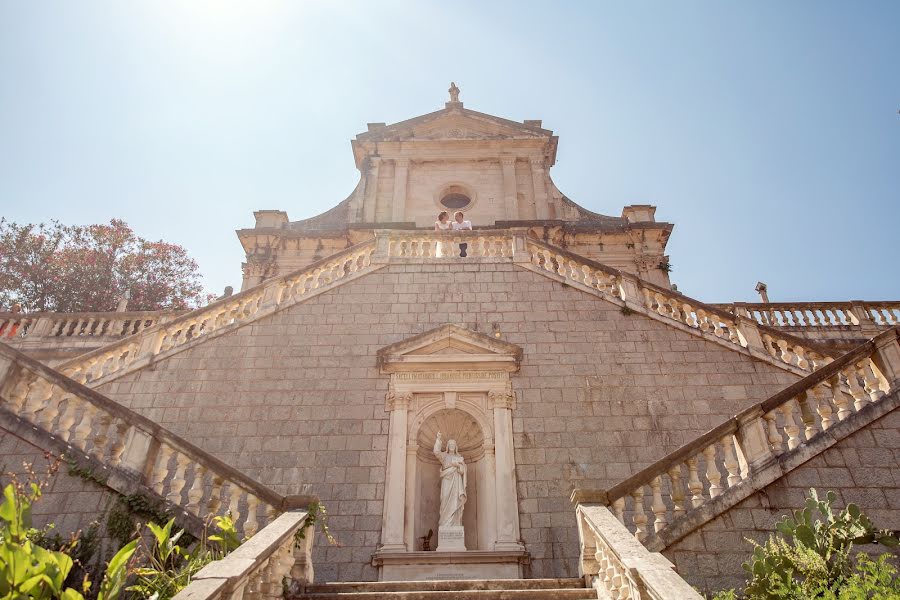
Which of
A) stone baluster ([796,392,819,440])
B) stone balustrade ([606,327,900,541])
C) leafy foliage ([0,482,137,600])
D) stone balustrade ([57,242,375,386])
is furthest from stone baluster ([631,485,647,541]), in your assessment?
stone balustrade ([57,242,375,386])

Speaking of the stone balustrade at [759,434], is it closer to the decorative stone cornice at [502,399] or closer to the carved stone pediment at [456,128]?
the decorative stone cornice at [502,399]

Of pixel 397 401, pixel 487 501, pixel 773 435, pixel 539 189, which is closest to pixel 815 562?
pixel 773 435

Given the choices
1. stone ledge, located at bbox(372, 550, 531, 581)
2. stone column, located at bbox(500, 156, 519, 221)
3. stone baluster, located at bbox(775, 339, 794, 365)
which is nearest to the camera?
stone ledge, located at bbox(372, 550, 531, 581)

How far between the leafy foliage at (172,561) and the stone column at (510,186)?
1336 centimetres

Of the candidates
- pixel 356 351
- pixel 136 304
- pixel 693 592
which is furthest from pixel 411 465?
pixel 136 304

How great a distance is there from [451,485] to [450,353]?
1987 millimetres

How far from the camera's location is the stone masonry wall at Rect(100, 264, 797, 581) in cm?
801

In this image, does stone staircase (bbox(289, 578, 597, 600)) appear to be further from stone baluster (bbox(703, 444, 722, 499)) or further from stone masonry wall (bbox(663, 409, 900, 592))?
stone baluster (bbox(703, 444, 722, 499))

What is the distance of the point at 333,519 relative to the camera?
7797mm

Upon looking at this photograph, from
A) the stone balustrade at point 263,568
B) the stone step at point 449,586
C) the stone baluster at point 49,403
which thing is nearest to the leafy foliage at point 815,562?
the stone step at point 449,586

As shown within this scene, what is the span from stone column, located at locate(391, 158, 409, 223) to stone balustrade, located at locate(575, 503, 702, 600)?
13.0 meters

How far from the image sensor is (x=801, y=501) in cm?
578

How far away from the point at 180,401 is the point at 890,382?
895 centimetres

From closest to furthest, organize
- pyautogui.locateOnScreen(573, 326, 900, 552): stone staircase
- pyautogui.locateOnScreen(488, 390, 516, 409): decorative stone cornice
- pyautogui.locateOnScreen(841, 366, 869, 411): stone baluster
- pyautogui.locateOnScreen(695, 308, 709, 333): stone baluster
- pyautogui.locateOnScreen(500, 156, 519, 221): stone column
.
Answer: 1. pyautogui.locateOnScreen(573, 326, 900, 552): stone staircase
2. pyautogui.locateOnScreen(841, 366, 869, 411): stone baluster
3. pyautogui.locateOnScreen(488, 390, 516, 409): decorative stone cornice
4. pyautogui.locateOnScreen(695, 308, 709, 333): stone baluster
5. pyautogui.locateOnScreen(500, 156, 519, 221): stone column
